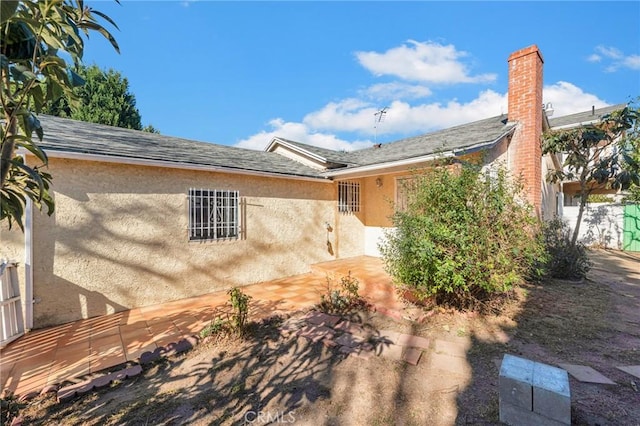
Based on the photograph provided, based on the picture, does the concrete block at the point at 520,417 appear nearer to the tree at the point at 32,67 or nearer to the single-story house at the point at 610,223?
the tree at the point at 32,67

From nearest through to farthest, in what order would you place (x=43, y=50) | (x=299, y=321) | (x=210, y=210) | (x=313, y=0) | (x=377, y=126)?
(x=43, y=50)
(x=299, y=321)
(x=210, y=210)
(x=313, y=0)
(x=377, y=126)

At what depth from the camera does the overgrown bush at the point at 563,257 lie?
7883mm

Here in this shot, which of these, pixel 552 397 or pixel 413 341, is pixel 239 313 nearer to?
pixel 413 341

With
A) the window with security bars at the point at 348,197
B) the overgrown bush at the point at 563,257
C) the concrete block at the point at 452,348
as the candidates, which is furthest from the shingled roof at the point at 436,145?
the concrete block at the point at 452,348

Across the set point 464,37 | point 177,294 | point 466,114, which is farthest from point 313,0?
point 466,114

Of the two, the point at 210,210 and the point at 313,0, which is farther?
the point at 313,0

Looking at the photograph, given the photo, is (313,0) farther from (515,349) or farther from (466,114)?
(466,114)

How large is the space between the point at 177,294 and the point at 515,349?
7117 mm

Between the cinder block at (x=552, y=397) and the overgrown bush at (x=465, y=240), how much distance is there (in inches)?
83.6

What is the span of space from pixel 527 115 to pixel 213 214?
10.3 m

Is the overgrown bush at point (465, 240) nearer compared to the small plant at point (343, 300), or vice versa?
the overgrown bush at point (465, 240)

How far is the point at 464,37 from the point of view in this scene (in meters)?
9.91

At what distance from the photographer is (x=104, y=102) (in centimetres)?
2169

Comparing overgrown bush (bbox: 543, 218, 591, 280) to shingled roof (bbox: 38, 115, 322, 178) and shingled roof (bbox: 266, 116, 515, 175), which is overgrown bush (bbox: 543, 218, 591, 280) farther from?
shingled roof (bbox: 38, 115, 322, 178)
